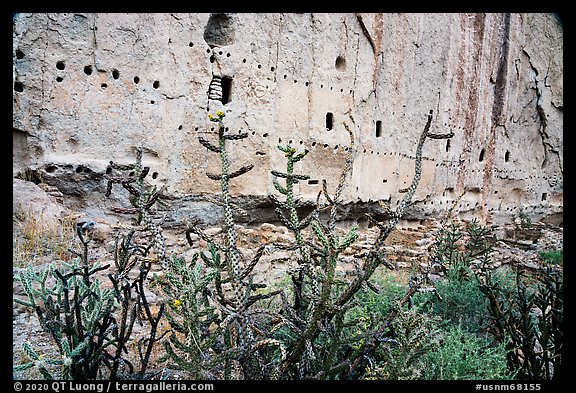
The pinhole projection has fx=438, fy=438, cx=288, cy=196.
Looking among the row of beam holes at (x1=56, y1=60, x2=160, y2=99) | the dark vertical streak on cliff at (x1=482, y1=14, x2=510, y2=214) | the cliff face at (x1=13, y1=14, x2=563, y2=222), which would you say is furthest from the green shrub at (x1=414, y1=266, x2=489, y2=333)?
the dark vertical streak on cliff at (x1=482, y1=14, x2=510, y2=214)

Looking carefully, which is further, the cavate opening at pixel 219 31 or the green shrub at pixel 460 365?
the cavate opening at pixel 219 31

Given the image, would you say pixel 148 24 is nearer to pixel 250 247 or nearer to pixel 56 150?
pixel 56 150

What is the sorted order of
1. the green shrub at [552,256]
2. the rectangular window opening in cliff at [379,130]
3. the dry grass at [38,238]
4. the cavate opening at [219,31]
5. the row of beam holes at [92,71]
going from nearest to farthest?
the dry grass at [38,238], the row of beam holes at [92,71], the cavate opening at [219,31], the green shrub at [552,256], the rectangular window opening in cliff at [379,130]

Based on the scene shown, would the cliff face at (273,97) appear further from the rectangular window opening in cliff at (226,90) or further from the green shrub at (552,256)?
the green shrub at (552,256)

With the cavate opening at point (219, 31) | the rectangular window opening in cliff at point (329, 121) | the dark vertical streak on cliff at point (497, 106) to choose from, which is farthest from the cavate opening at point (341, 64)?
the dark vertical streak on cliff at point (497, 106)

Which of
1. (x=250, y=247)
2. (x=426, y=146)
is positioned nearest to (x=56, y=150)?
(x=250, y=247)

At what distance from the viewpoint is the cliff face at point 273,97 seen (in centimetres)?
519

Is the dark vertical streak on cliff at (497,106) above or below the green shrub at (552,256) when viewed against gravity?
above

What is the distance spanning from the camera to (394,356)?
94.0 inches

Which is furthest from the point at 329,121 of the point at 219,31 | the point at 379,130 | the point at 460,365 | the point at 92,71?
the point at 460,365

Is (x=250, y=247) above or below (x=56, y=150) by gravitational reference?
below

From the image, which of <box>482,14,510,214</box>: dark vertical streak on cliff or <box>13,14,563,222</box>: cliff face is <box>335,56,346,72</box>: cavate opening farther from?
<box>482,14,510,214</box>: dark vertical streak on cliff

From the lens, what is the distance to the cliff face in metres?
5.19
